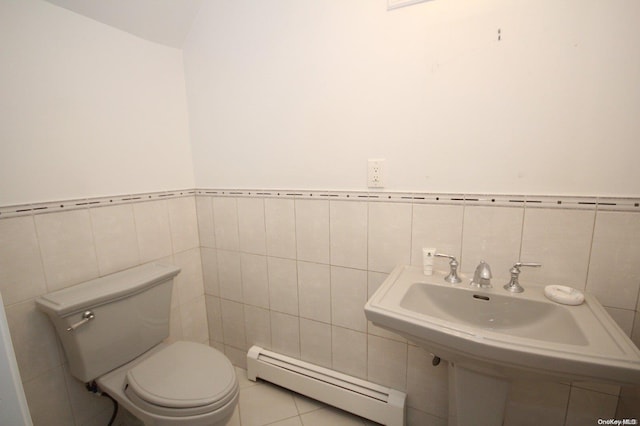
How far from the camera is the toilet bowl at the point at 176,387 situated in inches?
42.1

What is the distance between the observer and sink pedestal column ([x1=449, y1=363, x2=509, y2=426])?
92 centimetres

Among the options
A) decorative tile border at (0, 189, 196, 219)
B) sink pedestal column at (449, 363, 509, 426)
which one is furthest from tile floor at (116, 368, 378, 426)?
decorative tile border at (0, 189, 196, 219)

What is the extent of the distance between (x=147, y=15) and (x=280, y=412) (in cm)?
219

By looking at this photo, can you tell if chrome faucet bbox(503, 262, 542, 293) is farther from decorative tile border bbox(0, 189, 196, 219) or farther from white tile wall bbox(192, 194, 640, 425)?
decorative tile border bbox(0, 189, 196, 219)

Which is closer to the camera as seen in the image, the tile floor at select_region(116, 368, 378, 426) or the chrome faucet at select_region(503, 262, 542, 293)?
the chrome faucet at select_region(503, 262, 542, 293)

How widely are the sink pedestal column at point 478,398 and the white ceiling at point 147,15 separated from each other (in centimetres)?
208

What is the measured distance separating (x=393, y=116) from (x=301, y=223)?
26.9 inches

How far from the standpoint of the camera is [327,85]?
1320 mm

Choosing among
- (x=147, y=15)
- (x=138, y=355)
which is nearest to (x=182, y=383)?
(x=138, y=355)

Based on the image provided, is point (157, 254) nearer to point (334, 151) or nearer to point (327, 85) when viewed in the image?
point (334, 151)

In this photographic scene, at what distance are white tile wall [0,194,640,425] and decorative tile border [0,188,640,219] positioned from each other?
0.01 metres

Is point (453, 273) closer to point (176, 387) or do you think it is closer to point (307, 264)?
point (307, 264)

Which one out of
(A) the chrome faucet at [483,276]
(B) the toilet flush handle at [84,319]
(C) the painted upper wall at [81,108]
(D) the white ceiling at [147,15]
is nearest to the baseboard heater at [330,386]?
(A) the chrome faucet at [483,276]

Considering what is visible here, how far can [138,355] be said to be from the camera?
1.37m
